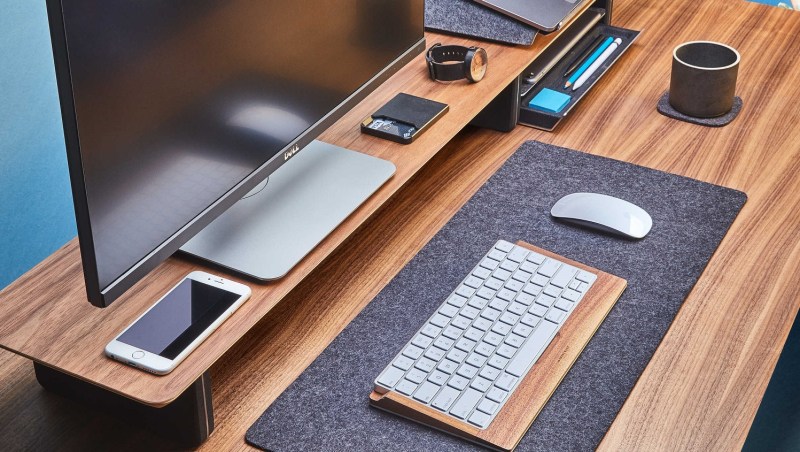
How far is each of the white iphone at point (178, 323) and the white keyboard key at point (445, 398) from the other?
0.20 metres

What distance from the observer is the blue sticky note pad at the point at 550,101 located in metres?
1.27

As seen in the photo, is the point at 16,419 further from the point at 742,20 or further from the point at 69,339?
the point at 742,20

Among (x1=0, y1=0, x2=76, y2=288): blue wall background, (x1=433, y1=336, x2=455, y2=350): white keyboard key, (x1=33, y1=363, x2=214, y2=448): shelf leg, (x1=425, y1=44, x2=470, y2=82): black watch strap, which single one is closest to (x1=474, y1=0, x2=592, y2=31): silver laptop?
(x1=425, y1=44, x2=470, y2=82): black watch strap

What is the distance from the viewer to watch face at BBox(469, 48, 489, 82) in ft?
3.87

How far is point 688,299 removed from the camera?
0.95 meters

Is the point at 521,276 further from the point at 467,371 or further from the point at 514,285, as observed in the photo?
the point at 467,371

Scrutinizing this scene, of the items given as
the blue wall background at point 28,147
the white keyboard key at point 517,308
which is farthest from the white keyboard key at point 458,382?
the blue wall background at point 28,147

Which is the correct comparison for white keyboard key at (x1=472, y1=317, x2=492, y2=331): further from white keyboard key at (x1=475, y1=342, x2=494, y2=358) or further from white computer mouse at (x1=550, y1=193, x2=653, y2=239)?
white computer mouse at (x1=550, y1=193, x2=653, y2=239)

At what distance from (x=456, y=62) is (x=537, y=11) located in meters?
0.16

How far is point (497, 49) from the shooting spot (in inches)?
50.1

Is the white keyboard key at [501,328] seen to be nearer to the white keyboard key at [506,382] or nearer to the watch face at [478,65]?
the white keyboard key at [506,382]

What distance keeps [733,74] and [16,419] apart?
0.96 m

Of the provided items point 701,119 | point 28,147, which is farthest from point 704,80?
point 28,147

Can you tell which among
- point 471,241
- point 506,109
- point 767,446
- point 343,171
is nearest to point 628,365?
point 471,241
